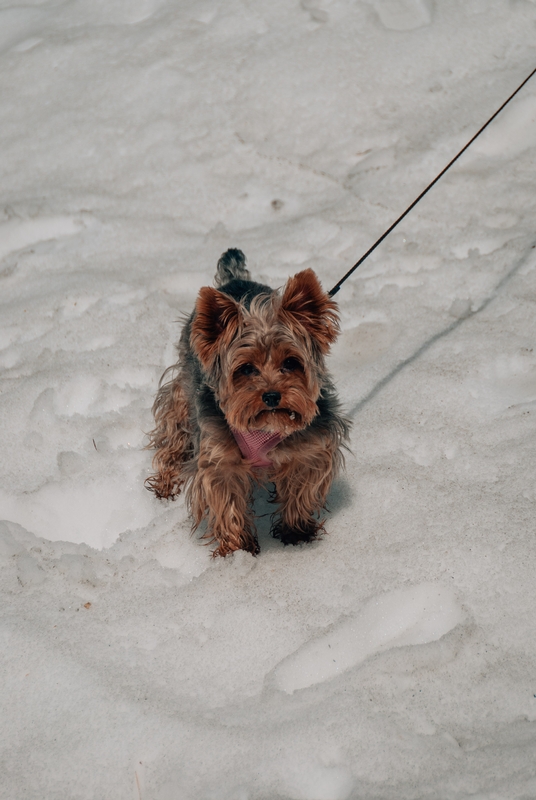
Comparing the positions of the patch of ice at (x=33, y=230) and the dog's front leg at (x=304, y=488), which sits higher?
the patch of ice at (x=33, y=230)

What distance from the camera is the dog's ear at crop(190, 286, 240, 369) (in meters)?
3.22

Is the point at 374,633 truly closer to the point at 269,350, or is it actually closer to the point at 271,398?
the point at 271,398

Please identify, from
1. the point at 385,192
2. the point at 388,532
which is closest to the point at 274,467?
the point at 388,532

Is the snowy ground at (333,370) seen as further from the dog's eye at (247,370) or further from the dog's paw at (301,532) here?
the dog's eye at (247,370)

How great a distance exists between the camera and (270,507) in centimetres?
418

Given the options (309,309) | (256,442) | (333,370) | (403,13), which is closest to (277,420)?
(256,442)

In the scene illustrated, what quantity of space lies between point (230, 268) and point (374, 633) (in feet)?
6.95

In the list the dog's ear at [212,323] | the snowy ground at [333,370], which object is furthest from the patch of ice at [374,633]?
the dog's ear at [212,323]

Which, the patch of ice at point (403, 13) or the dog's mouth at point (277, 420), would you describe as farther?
the patch of ice at point (403, 13)

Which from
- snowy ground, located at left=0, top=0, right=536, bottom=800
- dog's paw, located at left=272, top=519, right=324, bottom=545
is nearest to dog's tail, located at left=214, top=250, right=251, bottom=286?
snowy ground, located at left=0, top=0, right=536, bottom=800

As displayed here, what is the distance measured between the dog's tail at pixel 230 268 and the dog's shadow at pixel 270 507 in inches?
47.6

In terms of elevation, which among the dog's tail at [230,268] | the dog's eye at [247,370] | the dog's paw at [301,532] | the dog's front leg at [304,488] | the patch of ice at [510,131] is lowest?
the dog's paw at [301,532]

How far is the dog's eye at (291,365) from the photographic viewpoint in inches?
129

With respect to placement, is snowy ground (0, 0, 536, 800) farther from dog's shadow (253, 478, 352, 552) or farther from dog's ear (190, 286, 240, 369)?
dog's ear (190, 286, 240, 369)
